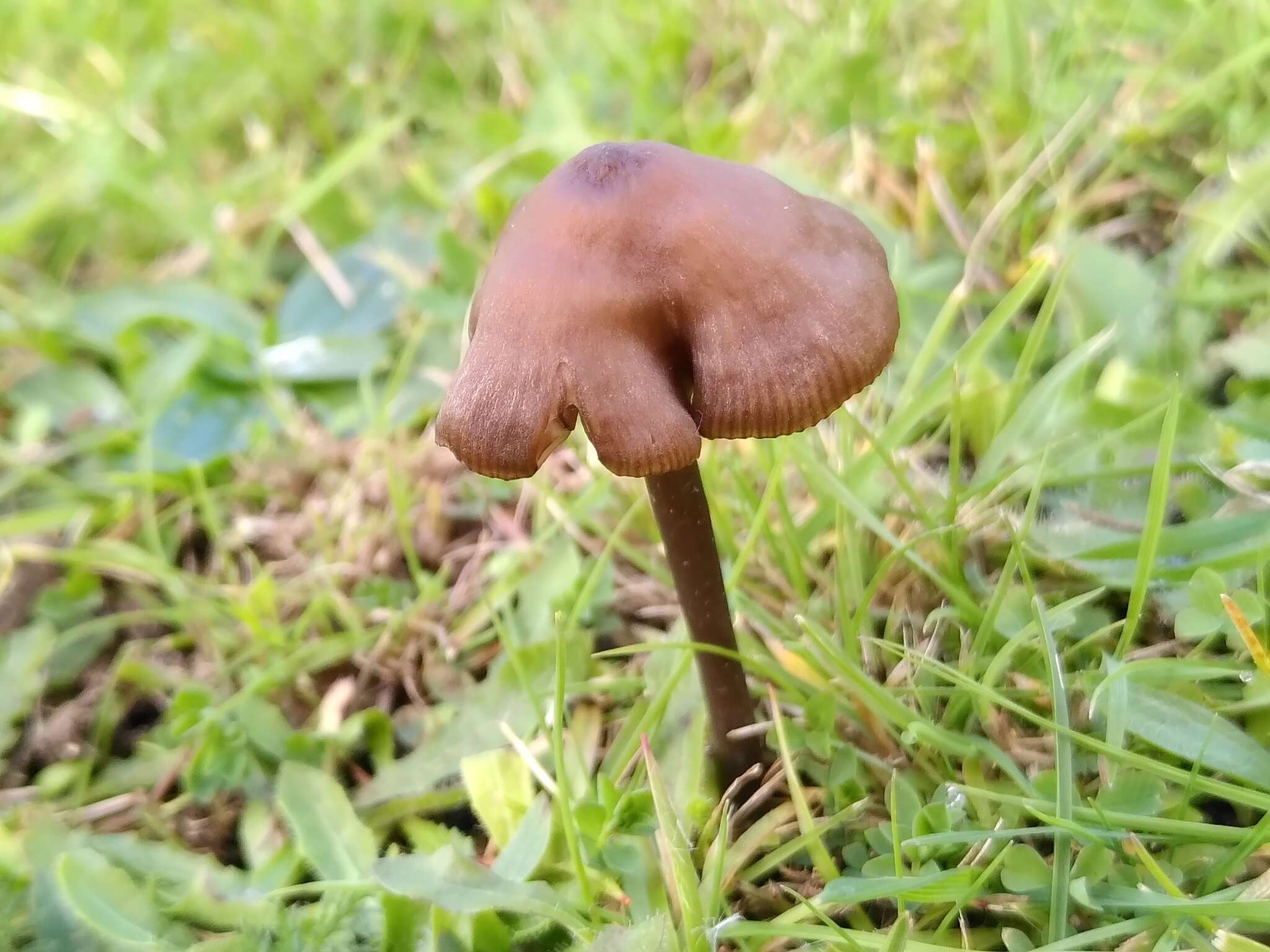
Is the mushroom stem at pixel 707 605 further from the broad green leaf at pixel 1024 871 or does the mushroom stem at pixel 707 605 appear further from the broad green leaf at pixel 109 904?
the broad green leaf at pixel 109 904

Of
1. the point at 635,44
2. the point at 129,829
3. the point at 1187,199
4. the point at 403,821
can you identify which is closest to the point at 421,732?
the point at 403,821

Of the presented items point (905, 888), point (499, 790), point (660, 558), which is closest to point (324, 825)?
point (499, 790)

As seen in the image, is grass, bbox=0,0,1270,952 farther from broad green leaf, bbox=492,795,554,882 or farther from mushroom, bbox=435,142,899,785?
mushroom, bbox=435,142,899,785

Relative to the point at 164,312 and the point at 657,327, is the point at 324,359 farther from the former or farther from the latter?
the point at 657,327

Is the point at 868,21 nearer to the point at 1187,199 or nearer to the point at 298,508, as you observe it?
the point at 1187,199

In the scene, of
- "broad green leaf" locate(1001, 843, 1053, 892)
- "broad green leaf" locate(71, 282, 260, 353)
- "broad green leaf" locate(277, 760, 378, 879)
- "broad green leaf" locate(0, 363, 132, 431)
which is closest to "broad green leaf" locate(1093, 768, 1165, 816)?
"broad green leaf" locate(1001, 843, 1053, 892)

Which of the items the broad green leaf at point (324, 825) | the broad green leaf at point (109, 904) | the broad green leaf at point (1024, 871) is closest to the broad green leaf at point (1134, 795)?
the broad green leaf at point (1024, 871)
